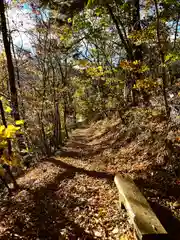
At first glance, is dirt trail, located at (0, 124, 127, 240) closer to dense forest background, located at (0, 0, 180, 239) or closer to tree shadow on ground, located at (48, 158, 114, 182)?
tree shadow on ground, located at (48, 158, 114, 182)

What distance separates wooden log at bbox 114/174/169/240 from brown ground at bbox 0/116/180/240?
1.38ft

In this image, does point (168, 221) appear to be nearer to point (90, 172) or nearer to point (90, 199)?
point (90, 199)

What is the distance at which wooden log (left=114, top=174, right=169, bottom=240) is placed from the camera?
3.33 metres

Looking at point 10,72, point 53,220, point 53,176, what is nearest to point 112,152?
point 53,176

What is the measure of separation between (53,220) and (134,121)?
20.8 ft

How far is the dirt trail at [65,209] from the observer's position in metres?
4.17

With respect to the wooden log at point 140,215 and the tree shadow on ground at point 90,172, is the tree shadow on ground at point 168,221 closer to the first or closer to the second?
the wooden log at point 140,215

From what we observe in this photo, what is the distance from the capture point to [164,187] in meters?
5.16

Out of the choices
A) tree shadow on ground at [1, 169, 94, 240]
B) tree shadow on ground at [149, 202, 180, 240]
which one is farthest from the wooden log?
tree shadow on ground at [1, 169, 94, 240]

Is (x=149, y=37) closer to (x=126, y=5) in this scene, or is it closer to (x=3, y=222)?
(x=126, y=5)

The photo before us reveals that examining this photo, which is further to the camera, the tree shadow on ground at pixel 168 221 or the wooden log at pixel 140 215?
the tree shadow on ground at pixel 168 221

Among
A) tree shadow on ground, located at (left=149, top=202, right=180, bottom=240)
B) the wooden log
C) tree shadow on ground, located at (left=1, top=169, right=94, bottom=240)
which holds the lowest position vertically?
tree shadow on ground, located at (left=1, top=169, right=94, bottom=240)

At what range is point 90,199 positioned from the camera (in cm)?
527

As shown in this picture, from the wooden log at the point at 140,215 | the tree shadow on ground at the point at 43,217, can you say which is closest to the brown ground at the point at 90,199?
the tree shadow on ground at the point at 43,217
